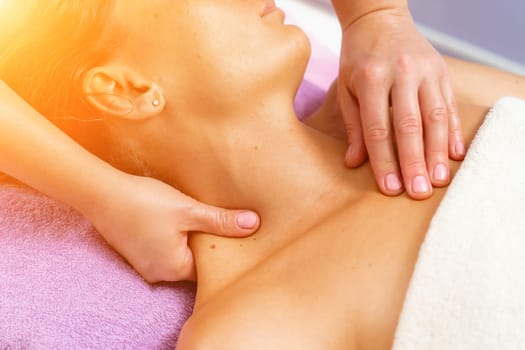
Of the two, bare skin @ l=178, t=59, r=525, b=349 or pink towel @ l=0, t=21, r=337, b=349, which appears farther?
pink towel @ l=0, t=21, r=337, b=349

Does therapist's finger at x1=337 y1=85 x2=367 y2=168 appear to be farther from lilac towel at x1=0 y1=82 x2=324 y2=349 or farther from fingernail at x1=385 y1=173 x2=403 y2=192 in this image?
lilac towel at x1=0 y1=82 x2=324 y2=349

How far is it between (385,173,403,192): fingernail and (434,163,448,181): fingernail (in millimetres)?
55

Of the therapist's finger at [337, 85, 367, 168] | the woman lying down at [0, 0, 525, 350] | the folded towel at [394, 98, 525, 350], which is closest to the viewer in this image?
the folded towel at [394, 98, 525, 350]

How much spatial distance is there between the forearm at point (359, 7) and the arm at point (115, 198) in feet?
1.36

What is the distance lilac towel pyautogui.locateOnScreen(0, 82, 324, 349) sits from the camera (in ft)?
3.20

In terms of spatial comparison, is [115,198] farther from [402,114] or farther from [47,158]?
[402,114]

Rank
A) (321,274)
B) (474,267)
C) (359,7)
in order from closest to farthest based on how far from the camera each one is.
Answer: (474,267) → (321,274) → (359,7)

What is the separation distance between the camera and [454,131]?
0.95 meters

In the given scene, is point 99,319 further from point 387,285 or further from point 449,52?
point 449,52

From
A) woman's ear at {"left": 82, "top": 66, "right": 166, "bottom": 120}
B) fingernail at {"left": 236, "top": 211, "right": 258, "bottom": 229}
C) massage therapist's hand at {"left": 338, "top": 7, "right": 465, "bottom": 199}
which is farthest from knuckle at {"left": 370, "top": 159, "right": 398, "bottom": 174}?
woman's ear at {"left": 82, "top": 66, "right": 166, "bottom": 120}

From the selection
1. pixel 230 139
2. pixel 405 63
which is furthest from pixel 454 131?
pixel 230 139

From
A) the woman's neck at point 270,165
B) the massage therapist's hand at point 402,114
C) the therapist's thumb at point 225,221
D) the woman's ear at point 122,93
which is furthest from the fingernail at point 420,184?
the woman's ear at point 122,93

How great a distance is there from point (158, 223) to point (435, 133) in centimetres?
45

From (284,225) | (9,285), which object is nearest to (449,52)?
(284,225)
